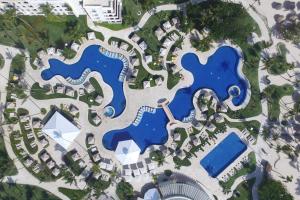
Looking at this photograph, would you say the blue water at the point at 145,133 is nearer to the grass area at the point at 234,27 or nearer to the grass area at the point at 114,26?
the grass area at the point at 234,27

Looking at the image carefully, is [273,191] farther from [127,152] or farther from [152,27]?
[152,27]

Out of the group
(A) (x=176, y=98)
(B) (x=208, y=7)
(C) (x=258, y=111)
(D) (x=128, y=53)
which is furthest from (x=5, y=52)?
(C) (x=258, y=111)

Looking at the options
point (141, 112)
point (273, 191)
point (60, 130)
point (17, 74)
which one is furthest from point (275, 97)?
point (17, 74)

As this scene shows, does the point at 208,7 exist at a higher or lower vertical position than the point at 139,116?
higher

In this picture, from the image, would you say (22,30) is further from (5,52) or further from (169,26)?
(169,26)

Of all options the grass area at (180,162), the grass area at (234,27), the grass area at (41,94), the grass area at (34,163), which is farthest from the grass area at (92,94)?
the grass area at (234,27)

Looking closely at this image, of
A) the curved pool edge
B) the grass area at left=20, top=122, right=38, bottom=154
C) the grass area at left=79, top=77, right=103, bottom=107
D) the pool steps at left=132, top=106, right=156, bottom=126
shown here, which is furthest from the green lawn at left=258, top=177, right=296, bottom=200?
the grass area at left=20, top=122, right=38, bottom=154

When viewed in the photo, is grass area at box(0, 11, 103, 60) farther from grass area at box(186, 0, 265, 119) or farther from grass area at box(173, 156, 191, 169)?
grass area at box(173, 156, 191, 169)
